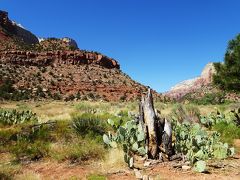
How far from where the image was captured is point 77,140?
12.0 metres

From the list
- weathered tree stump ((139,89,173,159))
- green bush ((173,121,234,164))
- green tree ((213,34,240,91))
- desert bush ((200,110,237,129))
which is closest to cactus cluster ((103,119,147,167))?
weathered tree stump ((139,89,173,159))

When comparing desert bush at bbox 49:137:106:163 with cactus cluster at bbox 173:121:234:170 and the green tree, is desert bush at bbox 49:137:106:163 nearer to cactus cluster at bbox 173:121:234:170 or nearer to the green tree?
cactus cluster at bbox 173:121:234:170

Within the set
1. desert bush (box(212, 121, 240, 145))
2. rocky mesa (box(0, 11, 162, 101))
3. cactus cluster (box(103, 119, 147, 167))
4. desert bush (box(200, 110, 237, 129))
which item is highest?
rocky mesa (box(0, 11, 162, 101))

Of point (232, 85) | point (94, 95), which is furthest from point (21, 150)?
point (94, 95)

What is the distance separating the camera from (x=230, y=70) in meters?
24.2

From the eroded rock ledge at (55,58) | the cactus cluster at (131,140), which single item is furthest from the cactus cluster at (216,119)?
the eroded rock ledge at (55,58)

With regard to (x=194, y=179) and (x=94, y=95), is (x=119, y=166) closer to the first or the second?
(x=194, y=179)

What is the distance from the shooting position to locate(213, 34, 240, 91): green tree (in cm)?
2373

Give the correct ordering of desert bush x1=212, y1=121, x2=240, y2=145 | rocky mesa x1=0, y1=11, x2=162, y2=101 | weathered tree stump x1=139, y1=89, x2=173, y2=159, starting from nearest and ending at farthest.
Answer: weathered tree stump x1=139, y1=89, x2=173, y2=159, desert bush x1=212, y1=121, x2=240, y2=145, rocky mesa x1=0, y1=11, x2=162, y2=101

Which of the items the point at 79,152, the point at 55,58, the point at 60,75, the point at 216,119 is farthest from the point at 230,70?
the point at 55,58

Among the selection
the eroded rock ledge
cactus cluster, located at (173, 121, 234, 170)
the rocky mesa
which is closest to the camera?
cactus cluster, located at (173, 121, 234, 170)

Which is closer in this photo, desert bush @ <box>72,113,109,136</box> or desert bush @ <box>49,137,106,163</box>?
desert bush @ <box>49,137,106,163</box>

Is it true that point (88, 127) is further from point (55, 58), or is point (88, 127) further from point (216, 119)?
point (55, 58)

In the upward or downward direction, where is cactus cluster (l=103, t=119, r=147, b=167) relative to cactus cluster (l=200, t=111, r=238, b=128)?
downward
